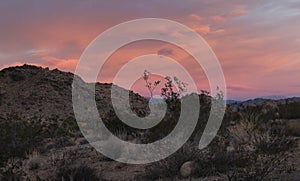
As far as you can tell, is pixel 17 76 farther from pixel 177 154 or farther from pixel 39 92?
pixel 177 154

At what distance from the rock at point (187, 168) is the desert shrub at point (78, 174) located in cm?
188

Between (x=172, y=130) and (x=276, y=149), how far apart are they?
350 centimetres

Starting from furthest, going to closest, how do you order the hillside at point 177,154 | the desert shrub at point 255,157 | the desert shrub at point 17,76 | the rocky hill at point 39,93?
the desert shrub at point 17,76
the rocky hill at point 39,93
the hillside at point 177,154
the desert shrub at point 255,157

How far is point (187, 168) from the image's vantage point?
9508 millimetres

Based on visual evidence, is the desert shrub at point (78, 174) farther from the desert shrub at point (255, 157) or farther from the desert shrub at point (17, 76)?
the desert shrub at point (17, 76)

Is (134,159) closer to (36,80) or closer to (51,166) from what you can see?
(51,166)

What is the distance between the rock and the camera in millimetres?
9375

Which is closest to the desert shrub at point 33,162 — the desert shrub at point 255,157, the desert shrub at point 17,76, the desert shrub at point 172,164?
the desert shrub at point 172,164

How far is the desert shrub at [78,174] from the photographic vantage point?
938cm

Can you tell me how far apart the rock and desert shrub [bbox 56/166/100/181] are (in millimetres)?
1884

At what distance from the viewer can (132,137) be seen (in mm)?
14625

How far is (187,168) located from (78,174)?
2412mm

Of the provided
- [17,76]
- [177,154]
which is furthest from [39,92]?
[177,154]

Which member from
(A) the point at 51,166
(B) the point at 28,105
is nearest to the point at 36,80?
(B) the point at 28,105
